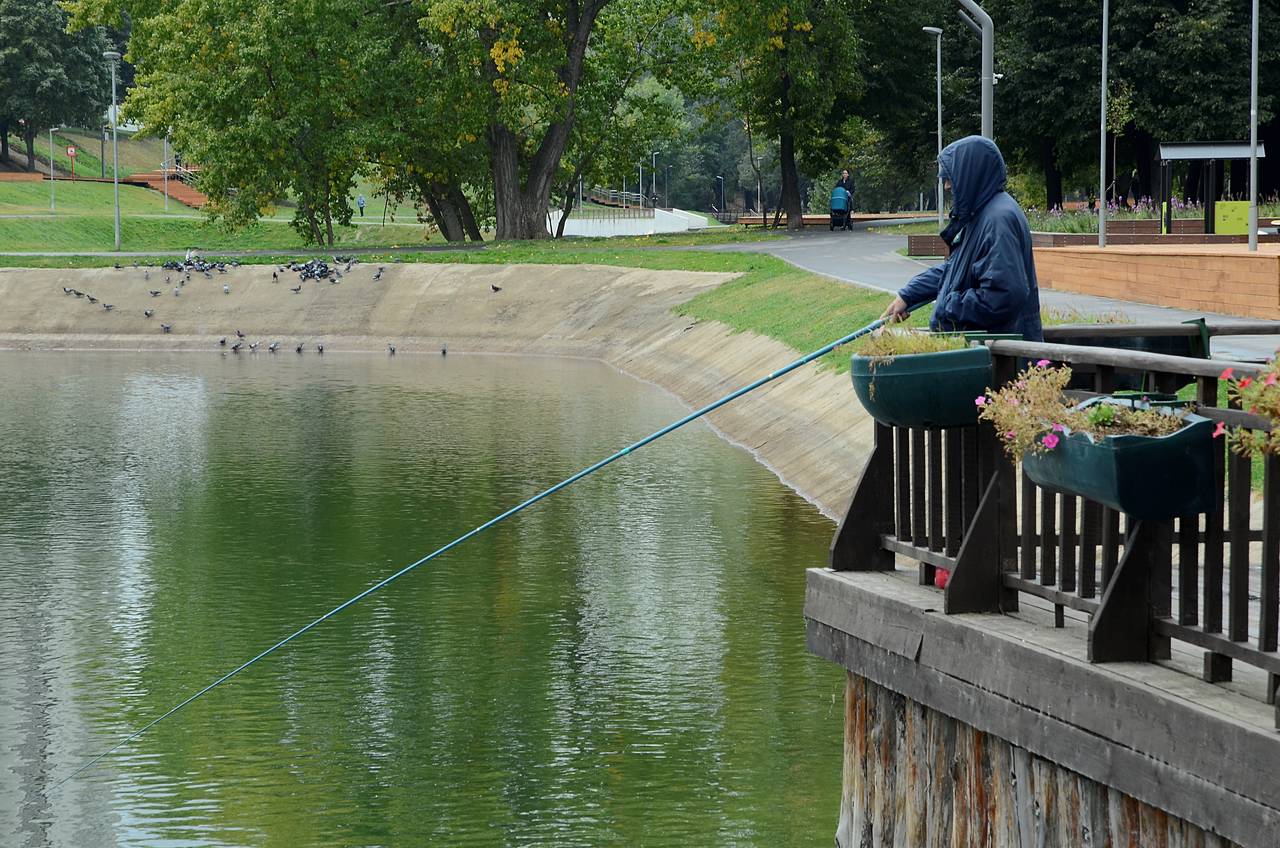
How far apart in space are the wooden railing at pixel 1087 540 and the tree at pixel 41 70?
293 ft

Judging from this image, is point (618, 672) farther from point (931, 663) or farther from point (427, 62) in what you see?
point (427, 62)

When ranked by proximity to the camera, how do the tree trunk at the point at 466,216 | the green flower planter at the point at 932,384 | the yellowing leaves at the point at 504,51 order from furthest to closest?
the tree trunk at the point at 466,216 < the yellowing leaves at the point at 504,51 < the green flower planter at the point at 932,384

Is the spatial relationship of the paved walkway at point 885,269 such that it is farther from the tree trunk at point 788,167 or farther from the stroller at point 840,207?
the tree trunk at point 788,167

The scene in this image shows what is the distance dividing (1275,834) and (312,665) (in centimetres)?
894

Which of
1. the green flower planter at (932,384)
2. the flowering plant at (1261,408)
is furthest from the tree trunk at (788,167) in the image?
the flowering plant at (1261,408)

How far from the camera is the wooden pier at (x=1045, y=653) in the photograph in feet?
19.2

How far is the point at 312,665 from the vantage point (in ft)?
43.8

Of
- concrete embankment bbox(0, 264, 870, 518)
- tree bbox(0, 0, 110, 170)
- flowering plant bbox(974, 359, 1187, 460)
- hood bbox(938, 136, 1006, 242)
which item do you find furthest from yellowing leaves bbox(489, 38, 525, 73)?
tree bbox(0, 0, 110, 170)

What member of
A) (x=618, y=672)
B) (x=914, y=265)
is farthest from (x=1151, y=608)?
(x=914, y=265)

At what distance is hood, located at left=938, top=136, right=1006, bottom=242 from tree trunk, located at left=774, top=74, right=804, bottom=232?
5194 centimetres

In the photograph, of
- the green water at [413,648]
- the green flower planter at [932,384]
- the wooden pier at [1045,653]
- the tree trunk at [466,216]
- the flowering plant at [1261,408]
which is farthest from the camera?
the tree trunk at [466,216]

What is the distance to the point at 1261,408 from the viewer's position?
562 cm

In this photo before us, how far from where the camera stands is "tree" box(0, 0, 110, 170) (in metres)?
93.4

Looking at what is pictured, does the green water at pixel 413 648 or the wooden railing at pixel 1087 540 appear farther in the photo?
the green water at pixel 413 648
